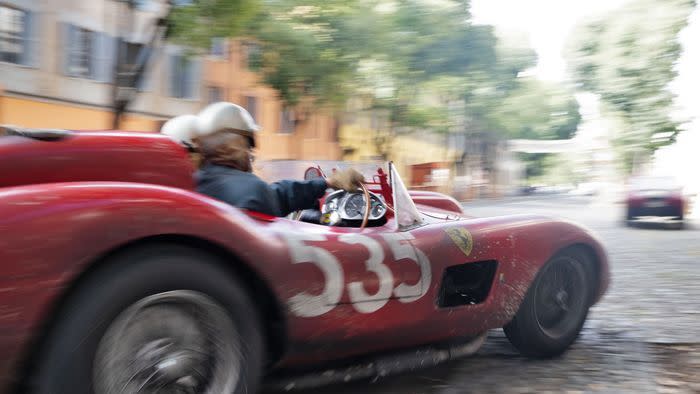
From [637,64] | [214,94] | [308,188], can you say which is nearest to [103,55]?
[214,94]

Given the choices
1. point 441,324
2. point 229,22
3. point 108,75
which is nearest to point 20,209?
point 441,324

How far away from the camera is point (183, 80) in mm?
27094

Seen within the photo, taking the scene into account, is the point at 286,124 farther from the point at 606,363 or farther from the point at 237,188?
the point at 237,188

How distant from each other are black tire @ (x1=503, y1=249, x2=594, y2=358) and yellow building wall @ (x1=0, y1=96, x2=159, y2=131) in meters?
A: 14.6

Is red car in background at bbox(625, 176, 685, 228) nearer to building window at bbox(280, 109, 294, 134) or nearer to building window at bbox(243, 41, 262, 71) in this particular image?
building window at bbox(243, 41, 262, 71)

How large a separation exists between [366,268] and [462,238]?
0.71 meters

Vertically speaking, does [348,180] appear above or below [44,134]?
below

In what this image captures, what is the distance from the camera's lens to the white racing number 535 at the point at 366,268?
2.77 meters

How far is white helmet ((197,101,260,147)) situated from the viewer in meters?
3.31

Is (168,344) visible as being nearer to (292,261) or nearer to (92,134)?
(292,261)

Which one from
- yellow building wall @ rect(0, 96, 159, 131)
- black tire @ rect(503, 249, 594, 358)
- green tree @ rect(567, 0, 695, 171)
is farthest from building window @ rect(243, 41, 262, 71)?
black tire @ rect(503, 249, 594, 358)

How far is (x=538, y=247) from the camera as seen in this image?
12.9ft

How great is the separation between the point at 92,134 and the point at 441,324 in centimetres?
171

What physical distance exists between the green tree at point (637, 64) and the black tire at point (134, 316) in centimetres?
3484
